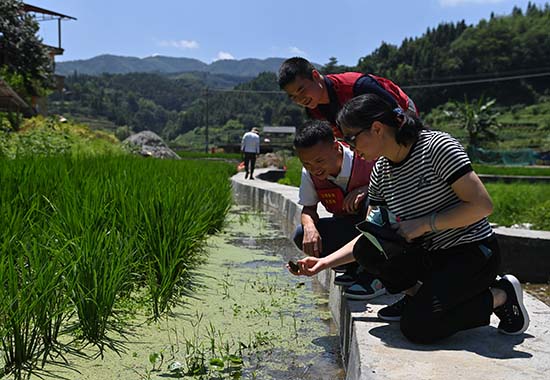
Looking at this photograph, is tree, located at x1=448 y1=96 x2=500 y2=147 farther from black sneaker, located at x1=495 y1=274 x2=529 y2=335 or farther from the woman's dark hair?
the woman's dark hair

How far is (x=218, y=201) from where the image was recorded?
4730 millimetres

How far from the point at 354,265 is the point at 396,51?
65.9 meters

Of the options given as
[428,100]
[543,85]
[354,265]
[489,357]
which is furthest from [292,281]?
[543,85]

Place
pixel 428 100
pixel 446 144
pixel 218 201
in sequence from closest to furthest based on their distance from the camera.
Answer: pixel 446 144 → pixel 218 201 → pixel 428 100

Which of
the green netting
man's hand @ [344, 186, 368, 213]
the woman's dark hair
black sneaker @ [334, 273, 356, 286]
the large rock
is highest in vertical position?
the woman's dark hair

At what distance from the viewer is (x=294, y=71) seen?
7.19ft

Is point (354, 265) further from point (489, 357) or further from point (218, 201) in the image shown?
point (218, 201)

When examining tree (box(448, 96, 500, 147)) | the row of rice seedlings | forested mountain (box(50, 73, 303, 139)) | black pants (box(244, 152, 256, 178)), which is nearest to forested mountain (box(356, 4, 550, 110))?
forested mountain (box(50, 73, 303, 139))

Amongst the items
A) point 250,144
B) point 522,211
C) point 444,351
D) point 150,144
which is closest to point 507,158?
point 150,144

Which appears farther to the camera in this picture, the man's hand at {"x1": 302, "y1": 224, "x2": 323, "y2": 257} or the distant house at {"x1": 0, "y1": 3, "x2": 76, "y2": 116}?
the distant house at {"x1": 0, "y1": 3, "x2": 76, "y2": 116}

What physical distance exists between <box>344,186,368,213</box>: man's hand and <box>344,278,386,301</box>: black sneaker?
30 cm

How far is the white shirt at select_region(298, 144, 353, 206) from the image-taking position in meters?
2.27

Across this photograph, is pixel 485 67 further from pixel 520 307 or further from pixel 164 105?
pixel 164 105

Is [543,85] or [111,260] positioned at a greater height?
[543,85]
